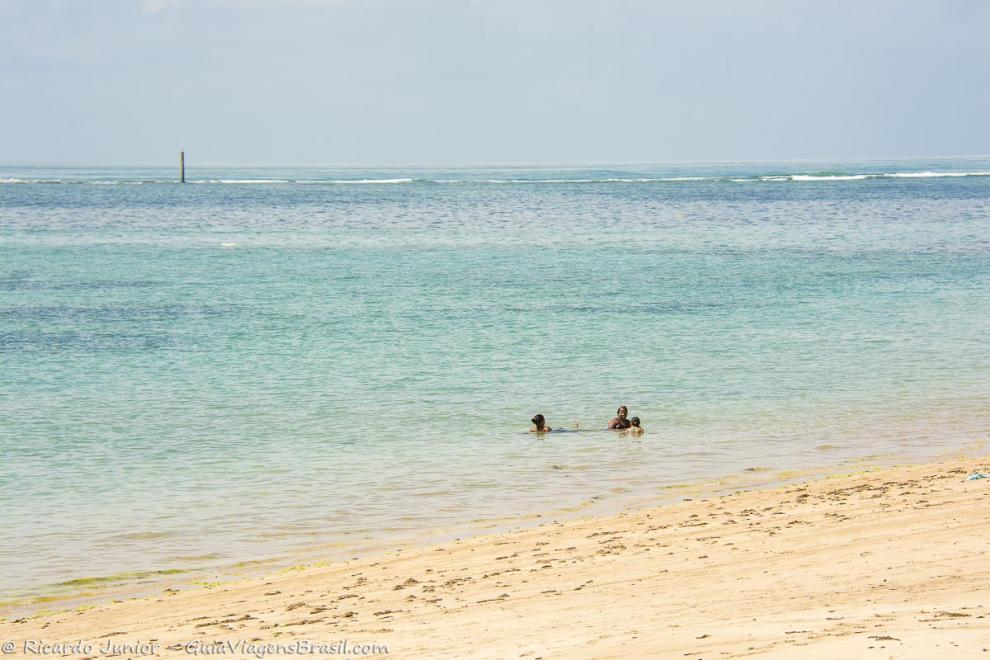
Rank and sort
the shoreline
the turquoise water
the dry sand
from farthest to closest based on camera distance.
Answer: the turquoise water → the shoreline → the dry sand

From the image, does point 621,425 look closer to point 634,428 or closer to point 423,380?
point 634,428

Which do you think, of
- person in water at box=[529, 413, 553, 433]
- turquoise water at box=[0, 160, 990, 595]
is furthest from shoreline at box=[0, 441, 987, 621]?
person in water at box=[529, 413, 553, 433]

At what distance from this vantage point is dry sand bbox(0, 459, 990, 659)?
8.47 meters

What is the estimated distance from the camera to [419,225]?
3282 inches

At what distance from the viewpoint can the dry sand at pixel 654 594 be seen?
8469 millimetres

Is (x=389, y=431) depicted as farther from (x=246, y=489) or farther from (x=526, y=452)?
(x=246, y=489)

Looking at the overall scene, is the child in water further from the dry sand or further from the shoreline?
the dry sand

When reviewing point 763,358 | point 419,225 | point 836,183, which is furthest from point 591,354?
point 836,183

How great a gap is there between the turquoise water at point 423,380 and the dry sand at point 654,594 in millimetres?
2052

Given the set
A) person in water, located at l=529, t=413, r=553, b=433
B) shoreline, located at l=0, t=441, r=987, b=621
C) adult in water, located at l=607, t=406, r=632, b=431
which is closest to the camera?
shoreline, located at l=0, t=441, r=987, b=621

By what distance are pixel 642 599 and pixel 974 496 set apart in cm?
507

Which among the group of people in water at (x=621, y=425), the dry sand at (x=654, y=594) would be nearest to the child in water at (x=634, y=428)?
the group of people in water at (x=621, y=425)

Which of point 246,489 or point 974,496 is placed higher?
point 974,496

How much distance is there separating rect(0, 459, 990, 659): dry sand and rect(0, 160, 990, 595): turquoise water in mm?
2052
